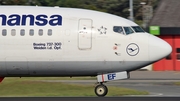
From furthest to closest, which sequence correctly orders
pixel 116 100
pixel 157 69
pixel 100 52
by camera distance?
pixel 157 69
pixel 100 52
pixel 116 100

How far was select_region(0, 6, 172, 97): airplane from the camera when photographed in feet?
69.5

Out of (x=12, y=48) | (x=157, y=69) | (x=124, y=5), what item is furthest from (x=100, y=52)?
(x=124, y=5)

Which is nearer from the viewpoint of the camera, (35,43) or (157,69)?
(35,43)

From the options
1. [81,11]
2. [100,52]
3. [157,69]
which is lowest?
[157,69]

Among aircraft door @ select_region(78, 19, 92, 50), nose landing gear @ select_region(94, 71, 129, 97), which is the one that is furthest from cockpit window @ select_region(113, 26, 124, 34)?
nose landing gear @ select_region(94, 71, 129, 97)

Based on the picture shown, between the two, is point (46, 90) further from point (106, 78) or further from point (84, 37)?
point (84, 37)

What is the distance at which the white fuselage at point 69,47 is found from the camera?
69.4ft

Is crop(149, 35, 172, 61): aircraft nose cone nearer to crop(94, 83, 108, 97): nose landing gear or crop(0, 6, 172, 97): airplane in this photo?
crop(0, 6, 172, 97): airplane

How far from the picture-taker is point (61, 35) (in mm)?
21219

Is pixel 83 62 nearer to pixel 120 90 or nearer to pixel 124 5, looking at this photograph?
pixel 120 90

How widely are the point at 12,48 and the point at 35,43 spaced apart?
907mm

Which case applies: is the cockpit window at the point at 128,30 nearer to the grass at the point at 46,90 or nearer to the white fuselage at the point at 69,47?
the white fuselage at the point at 69,47

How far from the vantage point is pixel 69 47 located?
835 inches

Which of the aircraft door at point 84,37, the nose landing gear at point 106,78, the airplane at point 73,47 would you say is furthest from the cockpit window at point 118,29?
the nose landing gear at point 106,78
